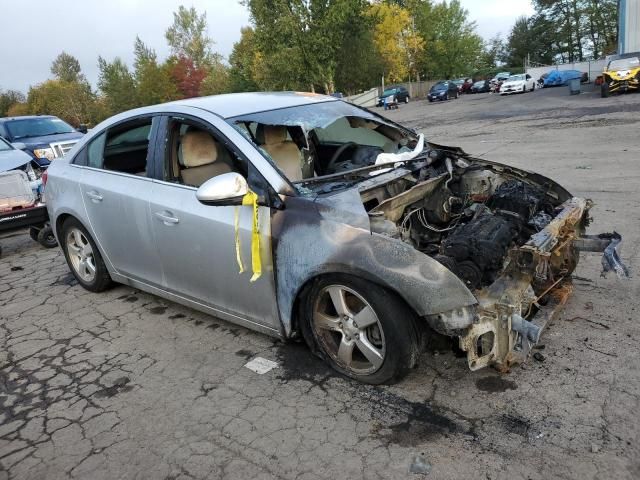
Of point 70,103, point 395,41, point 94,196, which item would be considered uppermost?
point 395,41

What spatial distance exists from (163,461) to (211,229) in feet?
4.58

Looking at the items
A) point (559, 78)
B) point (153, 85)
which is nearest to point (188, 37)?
point (153, 85)

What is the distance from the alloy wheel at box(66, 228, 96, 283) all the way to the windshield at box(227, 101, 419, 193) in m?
2.09

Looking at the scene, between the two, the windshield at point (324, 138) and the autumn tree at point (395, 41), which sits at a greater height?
the autumn tree at point (395, 41)

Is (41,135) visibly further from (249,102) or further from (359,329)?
(359,329)

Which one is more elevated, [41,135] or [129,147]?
[41,135]

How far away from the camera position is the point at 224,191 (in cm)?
297

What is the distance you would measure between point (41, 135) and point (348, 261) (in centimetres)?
1135

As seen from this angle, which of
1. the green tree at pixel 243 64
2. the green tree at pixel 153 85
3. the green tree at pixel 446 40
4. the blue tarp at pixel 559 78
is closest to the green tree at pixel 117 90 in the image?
the green tree at pixel 153 85

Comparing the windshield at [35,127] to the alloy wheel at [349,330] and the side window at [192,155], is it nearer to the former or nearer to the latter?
the side window at [192,155]

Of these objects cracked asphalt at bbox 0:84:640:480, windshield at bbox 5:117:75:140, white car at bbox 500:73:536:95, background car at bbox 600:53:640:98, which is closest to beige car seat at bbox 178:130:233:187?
cracked asphalt at bbox 0:84:640:480

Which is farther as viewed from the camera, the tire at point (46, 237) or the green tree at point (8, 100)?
the green tree at point (8, 100)

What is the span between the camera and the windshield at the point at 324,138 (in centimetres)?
362

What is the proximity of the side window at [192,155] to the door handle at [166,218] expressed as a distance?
0.25 meters
